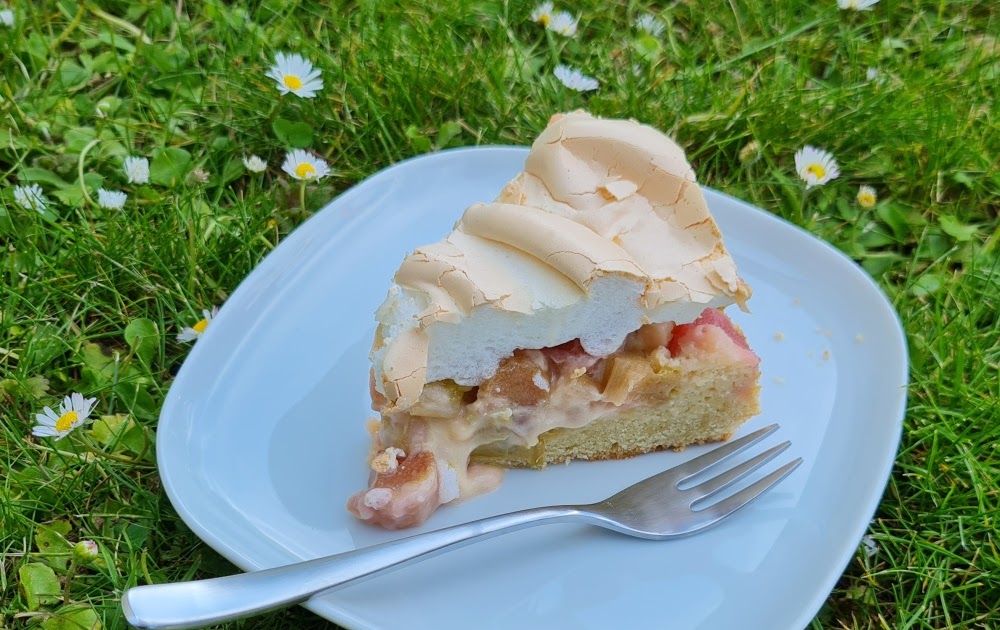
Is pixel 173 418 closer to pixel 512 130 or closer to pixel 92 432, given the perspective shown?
pixel 92 432

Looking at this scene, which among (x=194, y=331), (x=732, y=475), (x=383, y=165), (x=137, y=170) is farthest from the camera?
(x=383, y=165)

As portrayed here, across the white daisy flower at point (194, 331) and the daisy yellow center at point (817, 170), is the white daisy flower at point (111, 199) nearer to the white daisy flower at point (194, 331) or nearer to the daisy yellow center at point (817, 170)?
the white daisy flower at point (194, 331)

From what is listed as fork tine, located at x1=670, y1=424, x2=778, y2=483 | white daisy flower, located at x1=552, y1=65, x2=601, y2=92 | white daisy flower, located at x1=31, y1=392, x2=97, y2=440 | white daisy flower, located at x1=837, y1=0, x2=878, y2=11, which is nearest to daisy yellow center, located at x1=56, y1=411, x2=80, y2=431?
white daisy flower, located at x1=31, y1=392, x2=97, y2=440

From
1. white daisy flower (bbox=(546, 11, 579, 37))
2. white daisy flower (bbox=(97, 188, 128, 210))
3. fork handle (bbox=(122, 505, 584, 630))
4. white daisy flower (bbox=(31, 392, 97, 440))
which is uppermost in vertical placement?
white daisy flower (bbox=(546, 11, 579, 37))

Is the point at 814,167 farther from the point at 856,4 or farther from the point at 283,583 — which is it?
the point at 283,583

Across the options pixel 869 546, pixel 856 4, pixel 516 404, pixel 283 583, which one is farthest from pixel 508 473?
pixel 856 4

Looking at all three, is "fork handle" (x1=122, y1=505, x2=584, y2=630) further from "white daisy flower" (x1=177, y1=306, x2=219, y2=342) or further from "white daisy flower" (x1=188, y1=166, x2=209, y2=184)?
"white daisy flower" (x1=188, y1=166, x2=209, y2=184)

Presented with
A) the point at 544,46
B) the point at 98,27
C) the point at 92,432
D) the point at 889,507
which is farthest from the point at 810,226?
the point at 98,27
